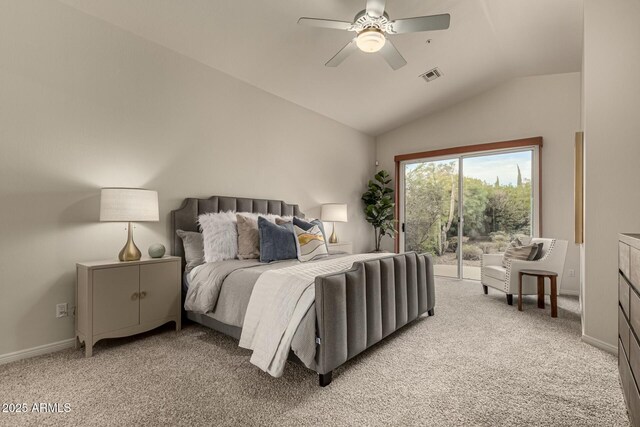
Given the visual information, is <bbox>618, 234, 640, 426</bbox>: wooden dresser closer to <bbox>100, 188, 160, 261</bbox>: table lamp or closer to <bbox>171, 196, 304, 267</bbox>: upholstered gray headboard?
<bbox>100, 188, 160, 261</bbox>: table lamp

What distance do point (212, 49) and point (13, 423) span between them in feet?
10.9

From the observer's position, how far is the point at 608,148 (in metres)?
2.45

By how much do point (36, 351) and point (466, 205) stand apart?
569 centimetres

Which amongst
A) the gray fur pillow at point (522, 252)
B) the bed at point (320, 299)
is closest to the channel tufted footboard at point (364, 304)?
the bed at point (320, 299)

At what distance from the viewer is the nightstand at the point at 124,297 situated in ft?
7.65

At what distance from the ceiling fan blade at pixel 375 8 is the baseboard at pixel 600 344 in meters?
3.15

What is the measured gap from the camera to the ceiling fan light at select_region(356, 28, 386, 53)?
2.46 meters

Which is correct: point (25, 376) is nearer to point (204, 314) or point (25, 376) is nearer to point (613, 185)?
point (204, 314)

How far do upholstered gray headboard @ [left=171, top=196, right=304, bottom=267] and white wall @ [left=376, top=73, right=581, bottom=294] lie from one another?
3.51 meters

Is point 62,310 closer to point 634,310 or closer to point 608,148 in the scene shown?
point 634,310

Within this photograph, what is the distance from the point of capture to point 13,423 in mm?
1581

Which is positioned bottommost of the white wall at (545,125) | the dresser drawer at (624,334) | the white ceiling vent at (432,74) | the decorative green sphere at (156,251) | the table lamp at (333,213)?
the dresser drawer at (624,334)

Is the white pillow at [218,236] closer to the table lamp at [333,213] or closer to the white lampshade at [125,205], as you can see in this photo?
the white lampshade at [125,205]

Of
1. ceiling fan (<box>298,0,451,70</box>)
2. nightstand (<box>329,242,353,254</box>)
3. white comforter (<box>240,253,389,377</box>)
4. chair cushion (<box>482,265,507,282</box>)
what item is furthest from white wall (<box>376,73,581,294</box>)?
white comforter (<box>240,253,389,377</box>)
